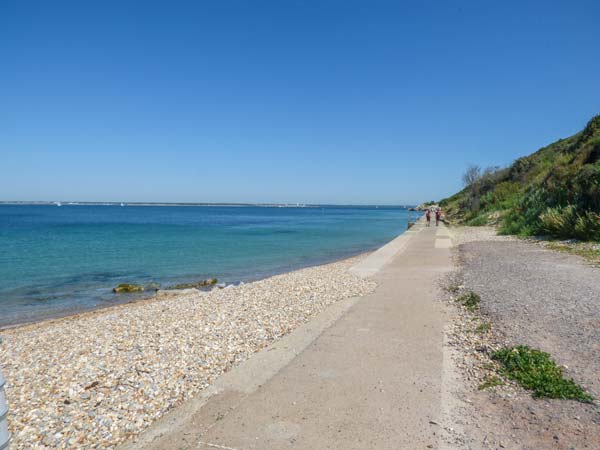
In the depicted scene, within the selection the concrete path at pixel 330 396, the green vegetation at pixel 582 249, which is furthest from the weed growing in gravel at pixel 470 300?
the green vegetation at pixel 582 249

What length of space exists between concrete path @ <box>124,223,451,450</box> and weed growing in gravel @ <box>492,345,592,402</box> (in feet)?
2.54

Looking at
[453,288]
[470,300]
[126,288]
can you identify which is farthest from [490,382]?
[126,288]

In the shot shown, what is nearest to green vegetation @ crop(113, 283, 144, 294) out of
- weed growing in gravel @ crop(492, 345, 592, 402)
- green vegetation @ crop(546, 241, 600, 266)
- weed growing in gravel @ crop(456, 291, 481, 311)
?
weed growing in gravel @ crop(456, 291, 481, 311)

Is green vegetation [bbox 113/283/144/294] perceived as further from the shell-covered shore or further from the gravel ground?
the gravel ground

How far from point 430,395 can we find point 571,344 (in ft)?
7.64

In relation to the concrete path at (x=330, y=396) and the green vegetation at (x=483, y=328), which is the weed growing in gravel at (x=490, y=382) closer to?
the concrete path at (x=330, y=396)

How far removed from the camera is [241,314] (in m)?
7.00

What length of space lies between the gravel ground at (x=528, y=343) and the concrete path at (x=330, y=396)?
1.16 ft

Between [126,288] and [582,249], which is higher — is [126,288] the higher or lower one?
the lower one

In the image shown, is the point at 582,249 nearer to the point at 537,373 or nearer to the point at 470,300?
the point at 470,300

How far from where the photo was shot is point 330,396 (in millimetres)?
3961

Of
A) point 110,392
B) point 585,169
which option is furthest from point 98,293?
point 585,169

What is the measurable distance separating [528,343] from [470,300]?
2.44 meters

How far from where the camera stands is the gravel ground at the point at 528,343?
125 inches
